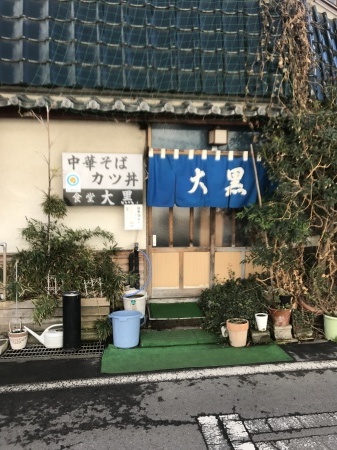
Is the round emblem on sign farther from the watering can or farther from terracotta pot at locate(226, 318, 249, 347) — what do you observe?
terracotta pot at locate(226, 318, 249, 347)

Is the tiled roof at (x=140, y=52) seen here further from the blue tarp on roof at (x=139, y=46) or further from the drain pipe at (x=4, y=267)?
the drain pipe at (x=4, y=267)

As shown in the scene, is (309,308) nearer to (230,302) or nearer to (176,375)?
(230,302)

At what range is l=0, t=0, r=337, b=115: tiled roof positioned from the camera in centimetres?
734

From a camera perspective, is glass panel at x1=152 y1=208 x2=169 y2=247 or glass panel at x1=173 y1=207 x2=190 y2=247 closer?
glass panel at x1=152 y1=208 x2=169 y2=247

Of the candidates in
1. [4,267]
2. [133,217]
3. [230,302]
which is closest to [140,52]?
[133,217]

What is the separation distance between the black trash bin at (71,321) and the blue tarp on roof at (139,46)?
434 cm

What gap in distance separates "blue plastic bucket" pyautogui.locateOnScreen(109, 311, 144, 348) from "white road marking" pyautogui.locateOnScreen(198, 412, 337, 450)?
96.9 inches

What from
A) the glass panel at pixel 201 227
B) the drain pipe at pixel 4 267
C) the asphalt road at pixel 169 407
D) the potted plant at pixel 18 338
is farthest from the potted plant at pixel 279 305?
the drain pipe at pixel 4 267

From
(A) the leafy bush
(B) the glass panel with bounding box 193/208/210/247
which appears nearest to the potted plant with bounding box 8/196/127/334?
(A) the leafy bush

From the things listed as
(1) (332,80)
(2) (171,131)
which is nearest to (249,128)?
(2) (171,131)

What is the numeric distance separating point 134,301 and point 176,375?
208 cm

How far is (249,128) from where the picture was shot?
8.13 m

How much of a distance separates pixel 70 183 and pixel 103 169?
77cm

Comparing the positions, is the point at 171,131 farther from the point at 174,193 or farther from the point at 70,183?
the point at 70,183
